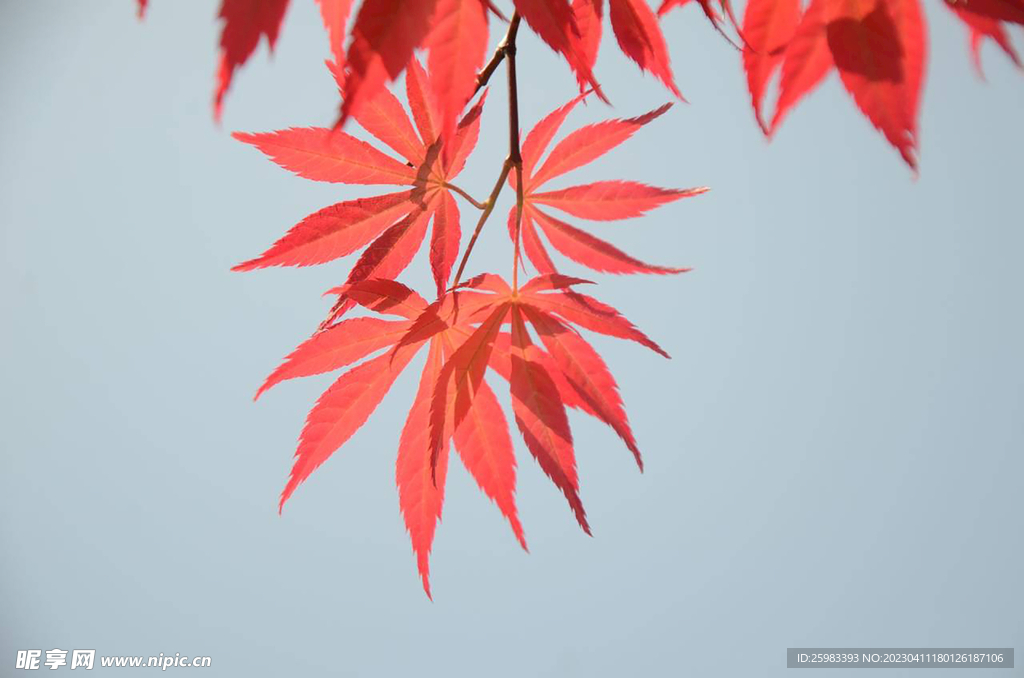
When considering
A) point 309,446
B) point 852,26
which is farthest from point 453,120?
point 309,446

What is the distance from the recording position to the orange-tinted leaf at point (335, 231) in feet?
1.28

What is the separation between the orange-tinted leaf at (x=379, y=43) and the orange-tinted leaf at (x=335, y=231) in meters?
0.20

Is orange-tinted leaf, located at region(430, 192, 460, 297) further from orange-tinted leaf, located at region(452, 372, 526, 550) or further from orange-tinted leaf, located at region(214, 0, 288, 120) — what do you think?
orange-tinted leaf, located at region(214, 0, 288, 120)

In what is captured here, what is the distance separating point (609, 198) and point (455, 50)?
240mm

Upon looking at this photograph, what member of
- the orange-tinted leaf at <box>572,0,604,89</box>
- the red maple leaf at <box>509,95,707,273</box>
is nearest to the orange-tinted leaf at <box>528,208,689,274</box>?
the red maple leaf at <box>509,95,707,273</box>

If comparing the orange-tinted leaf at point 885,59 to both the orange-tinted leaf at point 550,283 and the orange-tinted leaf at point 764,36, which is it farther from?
the orange-tinted leaf at point 550,283

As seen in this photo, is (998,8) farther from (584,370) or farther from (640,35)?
(584,370)

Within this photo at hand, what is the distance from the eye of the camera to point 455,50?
0.77ft

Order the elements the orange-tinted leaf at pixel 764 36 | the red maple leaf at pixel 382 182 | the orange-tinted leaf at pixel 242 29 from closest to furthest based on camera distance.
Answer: the orange-tinted leaf at pixel 242 29 → the orange-tinted leaf at pixel 764 36 → the red maple leaf at pixel 382 182

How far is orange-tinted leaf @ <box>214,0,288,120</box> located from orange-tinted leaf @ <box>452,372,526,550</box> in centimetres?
27

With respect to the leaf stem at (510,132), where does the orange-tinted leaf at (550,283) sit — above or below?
below

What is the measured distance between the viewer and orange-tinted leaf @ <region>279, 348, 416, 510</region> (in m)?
0.42

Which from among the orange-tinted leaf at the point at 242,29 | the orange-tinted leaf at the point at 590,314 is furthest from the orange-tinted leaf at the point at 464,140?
the orange-tinted leaf at the point at 242,29

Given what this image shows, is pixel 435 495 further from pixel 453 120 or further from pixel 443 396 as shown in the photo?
pixel 453 120
